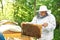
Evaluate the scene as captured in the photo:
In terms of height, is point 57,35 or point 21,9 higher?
point 21,9

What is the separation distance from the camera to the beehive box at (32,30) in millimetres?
3010

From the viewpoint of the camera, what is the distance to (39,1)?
4.22m

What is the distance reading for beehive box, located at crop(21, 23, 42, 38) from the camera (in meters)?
3.01

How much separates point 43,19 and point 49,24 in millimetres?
119

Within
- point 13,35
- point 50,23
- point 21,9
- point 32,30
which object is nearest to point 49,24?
point 50,23

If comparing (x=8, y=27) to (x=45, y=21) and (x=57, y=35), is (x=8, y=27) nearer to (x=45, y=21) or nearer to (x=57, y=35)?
(x=45, y=21)

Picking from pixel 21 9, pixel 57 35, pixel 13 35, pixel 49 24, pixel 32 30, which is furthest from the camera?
pixel 57 35

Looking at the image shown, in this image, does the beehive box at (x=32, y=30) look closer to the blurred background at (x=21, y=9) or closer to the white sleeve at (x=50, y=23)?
the white sleeve at (x=50, y=23)

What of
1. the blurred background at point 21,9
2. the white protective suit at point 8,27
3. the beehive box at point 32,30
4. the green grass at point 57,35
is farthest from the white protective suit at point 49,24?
the green grass at point 57,35

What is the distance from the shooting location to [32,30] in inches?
121

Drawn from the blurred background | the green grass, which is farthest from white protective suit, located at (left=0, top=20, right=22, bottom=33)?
the green grass

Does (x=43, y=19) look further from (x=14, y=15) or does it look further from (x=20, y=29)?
(x=14, y=15)

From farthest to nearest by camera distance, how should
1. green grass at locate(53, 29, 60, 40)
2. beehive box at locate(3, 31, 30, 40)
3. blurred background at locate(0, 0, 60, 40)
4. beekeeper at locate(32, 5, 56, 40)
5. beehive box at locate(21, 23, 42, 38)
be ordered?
1. green grass at locate(53, 29, 60, 40)
2. blurred background at locate(0, 0, 60, 40)
3. beekeeper at locate(32, 5, 56, 40)
4. beehive box at locate(21, 23, 42, 38)
5. beehive box at locate(3, 31, 30, 40)

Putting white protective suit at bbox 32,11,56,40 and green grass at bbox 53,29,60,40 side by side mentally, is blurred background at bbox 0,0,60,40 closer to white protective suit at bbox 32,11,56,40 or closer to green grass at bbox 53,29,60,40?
green grass at bbox 53,29,60,40
